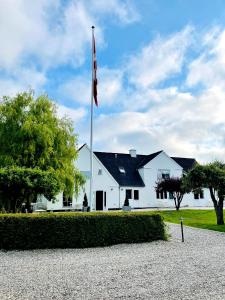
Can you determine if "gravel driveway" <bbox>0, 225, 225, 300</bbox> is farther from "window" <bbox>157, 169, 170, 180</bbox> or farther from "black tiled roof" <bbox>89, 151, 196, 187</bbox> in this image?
"window" <bbox>157, 169, 170, 180</bbox>

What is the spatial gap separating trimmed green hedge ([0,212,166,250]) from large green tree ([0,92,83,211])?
486 inches

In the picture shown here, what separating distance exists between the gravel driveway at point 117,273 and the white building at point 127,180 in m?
25.6

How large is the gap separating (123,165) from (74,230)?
104 feet

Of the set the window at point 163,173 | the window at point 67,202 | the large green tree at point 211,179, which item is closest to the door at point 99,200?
the window at point 67,202

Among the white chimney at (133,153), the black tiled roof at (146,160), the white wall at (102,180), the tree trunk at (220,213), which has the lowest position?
the tree trunk at (220,213)

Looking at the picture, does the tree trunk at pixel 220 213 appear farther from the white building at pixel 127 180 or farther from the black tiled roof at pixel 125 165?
the black tiled roof at pixel 125 165

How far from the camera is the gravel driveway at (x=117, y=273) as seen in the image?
694 centimetres

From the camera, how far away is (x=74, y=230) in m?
12.8

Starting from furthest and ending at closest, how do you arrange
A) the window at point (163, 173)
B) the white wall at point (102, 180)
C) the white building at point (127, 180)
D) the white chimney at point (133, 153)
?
the white chimney at point (133, 153) < the window at point (163, 173) < the white wall at point (102, 180) < the white building at point (127, 180)

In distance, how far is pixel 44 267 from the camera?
31.1 ft

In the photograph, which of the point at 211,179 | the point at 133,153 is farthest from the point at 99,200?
the point at 211,179

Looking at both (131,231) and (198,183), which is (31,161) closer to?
(198,183)

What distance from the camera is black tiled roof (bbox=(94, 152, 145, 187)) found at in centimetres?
4194

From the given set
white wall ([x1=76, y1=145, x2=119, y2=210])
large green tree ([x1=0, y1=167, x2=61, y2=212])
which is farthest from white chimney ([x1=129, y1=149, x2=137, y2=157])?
large green tree ([x1=0, y1=167, x2=61, y2=212])
